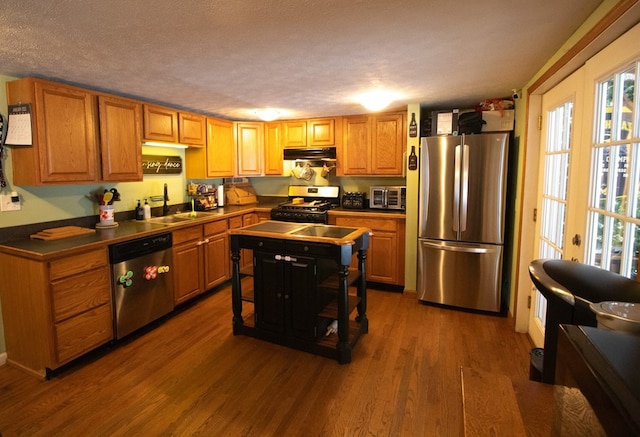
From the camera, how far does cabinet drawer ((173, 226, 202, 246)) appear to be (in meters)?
3.24

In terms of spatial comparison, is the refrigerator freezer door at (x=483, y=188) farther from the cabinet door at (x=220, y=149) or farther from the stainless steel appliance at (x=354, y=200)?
the cabinet door at (x=220, y=149)

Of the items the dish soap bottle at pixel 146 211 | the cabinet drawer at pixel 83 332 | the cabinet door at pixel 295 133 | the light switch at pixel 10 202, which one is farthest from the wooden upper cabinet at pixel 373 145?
the light switch at pixel 10 202

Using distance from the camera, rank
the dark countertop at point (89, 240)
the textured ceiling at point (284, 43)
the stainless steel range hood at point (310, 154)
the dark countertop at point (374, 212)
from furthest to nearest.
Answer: the stainless steel range hood at point (310, 154), the dark countertop at point (374, 212), the dark countertop at point (89, 240), the textured ceiling at point (284, 43)

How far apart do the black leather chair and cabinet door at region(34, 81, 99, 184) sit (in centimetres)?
303

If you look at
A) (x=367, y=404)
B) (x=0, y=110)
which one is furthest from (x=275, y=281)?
(x=0, y=110)

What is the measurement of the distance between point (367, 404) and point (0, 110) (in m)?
3.19

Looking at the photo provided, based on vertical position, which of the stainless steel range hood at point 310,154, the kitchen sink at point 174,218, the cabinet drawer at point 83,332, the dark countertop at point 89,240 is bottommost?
the cabinet drawer at point 83,332

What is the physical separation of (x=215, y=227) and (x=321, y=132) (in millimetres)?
1742

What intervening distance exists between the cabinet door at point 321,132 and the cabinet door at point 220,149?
1003 mm

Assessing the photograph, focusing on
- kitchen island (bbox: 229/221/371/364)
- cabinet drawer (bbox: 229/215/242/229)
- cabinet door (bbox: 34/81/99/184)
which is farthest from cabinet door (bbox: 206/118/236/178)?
kitchen island (bbox: 229/221/371/364)

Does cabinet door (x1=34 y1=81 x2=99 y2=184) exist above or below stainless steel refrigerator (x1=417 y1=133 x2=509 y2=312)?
above

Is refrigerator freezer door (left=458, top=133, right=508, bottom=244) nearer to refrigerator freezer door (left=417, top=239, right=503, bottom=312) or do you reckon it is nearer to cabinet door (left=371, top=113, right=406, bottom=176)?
refrigerator freezer door (left=417, top=239, right=503, bottom=312)

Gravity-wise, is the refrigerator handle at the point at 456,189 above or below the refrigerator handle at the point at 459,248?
above

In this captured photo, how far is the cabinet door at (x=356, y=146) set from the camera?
402 centimetres
